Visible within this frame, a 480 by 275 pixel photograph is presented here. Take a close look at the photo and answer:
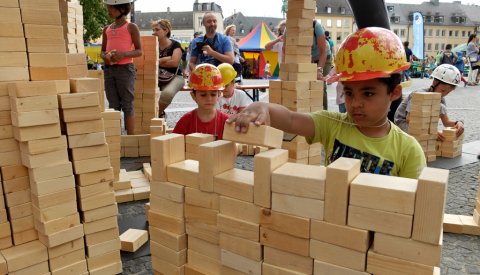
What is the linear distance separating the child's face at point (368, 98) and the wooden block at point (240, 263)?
2.63 ft

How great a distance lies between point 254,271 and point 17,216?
174 cm

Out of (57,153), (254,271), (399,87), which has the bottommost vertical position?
(254,271)

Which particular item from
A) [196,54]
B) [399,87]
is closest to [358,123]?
[399,87]

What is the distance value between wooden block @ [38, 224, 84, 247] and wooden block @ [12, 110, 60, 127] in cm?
69

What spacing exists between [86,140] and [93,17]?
29.3 metres

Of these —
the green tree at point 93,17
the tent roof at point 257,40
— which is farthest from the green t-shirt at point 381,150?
the green tree at point 93,17

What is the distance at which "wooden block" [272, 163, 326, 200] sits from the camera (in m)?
1.30

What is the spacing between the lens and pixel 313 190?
130cm

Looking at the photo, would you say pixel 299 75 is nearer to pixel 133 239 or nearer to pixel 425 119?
pixel 425 119

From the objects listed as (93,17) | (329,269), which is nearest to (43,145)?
(329,269)

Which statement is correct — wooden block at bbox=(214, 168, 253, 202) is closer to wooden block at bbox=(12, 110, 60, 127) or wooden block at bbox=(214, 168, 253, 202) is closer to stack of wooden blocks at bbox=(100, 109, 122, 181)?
wooden block at bbox=(12, 110, 60, 127)

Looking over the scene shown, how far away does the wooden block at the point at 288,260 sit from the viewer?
1388 mm

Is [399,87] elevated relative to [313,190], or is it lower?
elevated

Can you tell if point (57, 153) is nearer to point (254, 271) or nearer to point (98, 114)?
point (98, 114)
